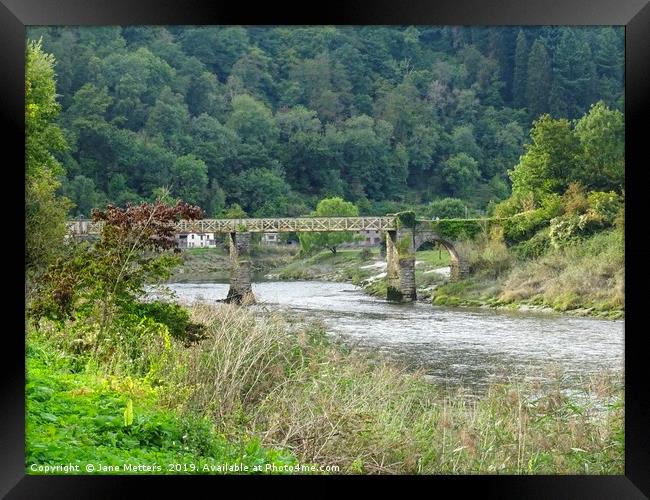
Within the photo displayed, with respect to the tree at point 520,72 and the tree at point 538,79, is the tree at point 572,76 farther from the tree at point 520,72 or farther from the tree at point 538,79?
the tree at point 520,72

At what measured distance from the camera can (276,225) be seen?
9.32 metres

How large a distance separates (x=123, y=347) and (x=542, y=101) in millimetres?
5441

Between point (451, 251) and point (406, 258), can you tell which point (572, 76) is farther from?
point (451, 251)

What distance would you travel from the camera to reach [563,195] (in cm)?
1104

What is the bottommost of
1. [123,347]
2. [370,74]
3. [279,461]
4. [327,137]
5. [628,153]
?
[279,461]

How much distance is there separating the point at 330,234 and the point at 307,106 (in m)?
1.54

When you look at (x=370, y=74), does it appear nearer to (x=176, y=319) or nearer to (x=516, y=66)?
(x=516, y=66)

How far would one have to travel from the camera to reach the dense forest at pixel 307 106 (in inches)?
309

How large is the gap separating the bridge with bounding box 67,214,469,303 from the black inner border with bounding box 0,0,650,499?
177cm

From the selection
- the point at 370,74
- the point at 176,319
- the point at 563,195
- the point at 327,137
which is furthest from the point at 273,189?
the point at 563,195

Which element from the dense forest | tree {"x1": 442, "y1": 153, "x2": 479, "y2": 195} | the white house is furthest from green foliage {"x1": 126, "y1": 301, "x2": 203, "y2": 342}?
tree {"x1": 442, "y1": 153, "x2": 479, "y2": 195}

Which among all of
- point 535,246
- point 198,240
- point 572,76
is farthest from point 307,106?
point 535,246

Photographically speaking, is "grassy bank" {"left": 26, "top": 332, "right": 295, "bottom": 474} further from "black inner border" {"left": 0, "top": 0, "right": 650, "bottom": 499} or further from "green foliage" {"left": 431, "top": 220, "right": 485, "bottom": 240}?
"green foliage" {"left": 431, "top": 220, "right": 485, "bottom": 240}
